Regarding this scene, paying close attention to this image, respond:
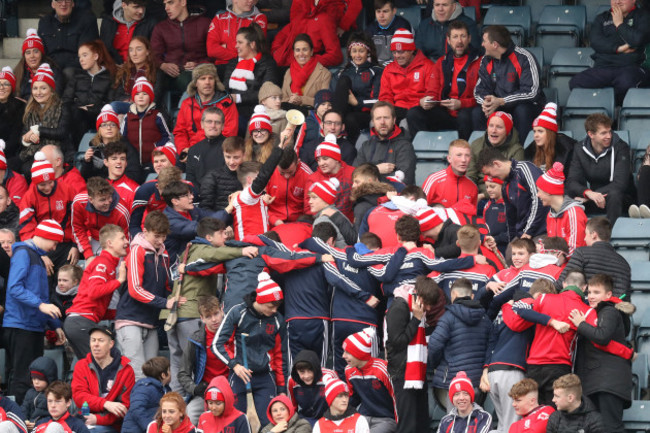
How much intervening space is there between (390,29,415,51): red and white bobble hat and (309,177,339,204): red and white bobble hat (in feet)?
8.02

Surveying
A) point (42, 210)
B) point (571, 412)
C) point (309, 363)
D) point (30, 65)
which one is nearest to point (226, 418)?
point (309, 363)

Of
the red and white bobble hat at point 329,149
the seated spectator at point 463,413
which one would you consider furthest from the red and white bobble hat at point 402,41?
the seated spectator at point 463,413

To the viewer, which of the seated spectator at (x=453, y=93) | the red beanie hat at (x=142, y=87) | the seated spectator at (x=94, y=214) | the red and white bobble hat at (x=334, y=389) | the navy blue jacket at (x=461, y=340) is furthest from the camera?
the red beanie hat at (x=142, y=87)

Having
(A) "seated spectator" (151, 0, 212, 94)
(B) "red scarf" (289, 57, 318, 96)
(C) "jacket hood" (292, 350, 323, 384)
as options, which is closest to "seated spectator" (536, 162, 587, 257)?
(C) "jacket hood" (292, 350, 323, 384)

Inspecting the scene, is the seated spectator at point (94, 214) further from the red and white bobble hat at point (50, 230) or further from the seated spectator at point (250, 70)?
the seated spectator at point (250, 70)

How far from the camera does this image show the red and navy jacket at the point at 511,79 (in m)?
16.4

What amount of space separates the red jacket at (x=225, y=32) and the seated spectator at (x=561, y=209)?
505cm

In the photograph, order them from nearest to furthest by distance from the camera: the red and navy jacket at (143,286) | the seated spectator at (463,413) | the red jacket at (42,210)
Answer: the seated spectator at (463,413) → the red and navy jacket at (143,286) → the red jacket at (42,210)

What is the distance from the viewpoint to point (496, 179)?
15.2 m

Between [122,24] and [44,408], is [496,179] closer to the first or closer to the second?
[44,408]

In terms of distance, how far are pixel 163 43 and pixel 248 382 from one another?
5900mm

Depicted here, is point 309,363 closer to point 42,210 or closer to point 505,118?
point 505,118

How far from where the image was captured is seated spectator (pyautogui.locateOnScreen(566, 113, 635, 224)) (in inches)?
602

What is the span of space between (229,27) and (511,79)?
3.72 meters
